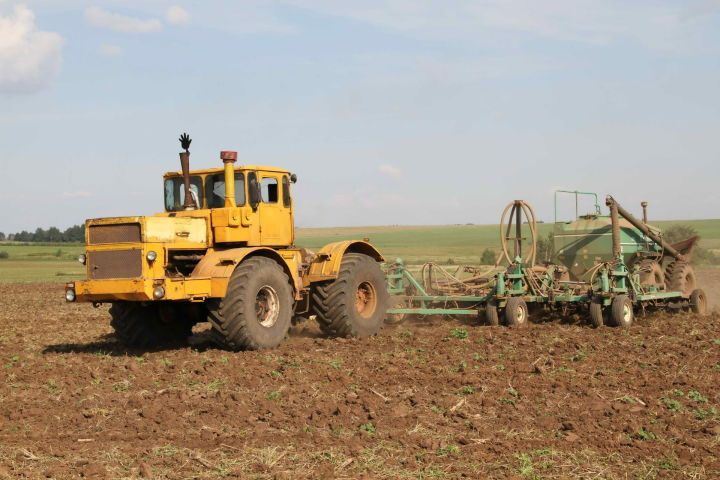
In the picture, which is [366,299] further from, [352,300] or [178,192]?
[178,192]

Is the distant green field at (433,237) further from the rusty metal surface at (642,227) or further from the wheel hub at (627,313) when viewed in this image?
the wheel hub at (627,313)

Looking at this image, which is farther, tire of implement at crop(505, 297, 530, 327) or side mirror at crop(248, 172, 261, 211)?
tire of implement at crop(505, 297, 530, 327)

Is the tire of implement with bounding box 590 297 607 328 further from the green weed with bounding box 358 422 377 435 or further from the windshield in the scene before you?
the green weed with bounding box 358 422 377 435

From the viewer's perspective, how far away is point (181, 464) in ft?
23.0

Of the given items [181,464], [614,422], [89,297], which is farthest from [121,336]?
[614,422]

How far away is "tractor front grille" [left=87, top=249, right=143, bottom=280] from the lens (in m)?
11.8

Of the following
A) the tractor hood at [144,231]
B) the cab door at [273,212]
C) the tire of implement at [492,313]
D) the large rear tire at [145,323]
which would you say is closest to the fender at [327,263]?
the cab door at [273,212]

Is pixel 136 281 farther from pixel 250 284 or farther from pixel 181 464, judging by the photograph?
pixel 181 464

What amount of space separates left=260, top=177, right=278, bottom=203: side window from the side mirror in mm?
122

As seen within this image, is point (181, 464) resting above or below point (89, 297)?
below

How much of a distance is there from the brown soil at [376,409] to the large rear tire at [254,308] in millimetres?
327

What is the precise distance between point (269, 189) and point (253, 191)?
398 millimetres

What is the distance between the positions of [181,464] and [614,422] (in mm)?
3911

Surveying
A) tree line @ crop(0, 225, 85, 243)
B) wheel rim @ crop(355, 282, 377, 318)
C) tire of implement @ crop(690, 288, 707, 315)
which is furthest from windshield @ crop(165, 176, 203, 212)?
tree line @ crop(0, 225, 85, 243)
